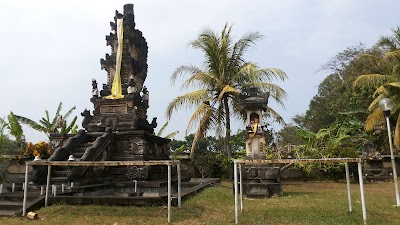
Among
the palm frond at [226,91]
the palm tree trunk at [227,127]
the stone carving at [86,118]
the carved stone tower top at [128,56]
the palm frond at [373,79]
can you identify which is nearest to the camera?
the stone carving at [86,118]

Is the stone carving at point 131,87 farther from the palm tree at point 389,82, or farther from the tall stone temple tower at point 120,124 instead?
the palm tree at point 389,82

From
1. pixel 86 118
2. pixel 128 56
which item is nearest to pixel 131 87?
pixel 128 56

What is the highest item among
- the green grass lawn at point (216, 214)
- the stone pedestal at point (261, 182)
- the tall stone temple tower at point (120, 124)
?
the tall stone temple tower at point (120, 124)

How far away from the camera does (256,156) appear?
38.9ft

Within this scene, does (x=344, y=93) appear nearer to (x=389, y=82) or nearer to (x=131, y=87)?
(x=389, y=82)

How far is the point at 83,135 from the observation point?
46.8ft

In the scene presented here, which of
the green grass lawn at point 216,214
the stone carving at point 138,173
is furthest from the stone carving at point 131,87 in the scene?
the green grass lawn at point 216,214

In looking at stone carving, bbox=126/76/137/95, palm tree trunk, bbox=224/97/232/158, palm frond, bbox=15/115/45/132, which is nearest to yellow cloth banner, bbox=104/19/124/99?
stone carving, bbox=126/76/137/95

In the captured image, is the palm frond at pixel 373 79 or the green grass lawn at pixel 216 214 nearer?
the green grass lawn at pixel 216 214

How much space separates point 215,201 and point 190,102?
10144 millimetres

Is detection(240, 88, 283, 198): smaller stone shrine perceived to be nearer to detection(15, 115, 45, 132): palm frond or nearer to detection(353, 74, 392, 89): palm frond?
detection(353, 74, 392, 89): palm frond

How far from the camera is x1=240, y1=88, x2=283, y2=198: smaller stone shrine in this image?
11.1m

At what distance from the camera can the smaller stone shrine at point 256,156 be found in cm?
1112

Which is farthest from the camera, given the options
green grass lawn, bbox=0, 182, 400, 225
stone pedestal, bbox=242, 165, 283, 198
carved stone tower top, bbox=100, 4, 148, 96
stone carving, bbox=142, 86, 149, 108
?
stone carving, bbox=142, 86, 149, 108
